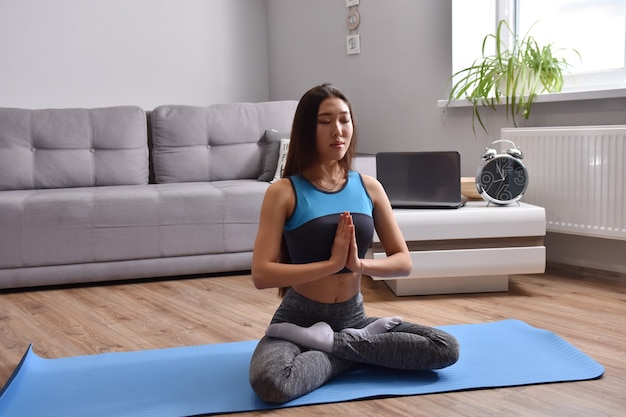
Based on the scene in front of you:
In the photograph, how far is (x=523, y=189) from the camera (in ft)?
10.9

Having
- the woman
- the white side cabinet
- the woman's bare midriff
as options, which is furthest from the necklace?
the white side cabinet

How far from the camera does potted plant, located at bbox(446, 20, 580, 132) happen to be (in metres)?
3.80

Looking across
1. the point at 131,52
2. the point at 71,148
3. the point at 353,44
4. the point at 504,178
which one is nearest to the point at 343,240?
the point at 504,178

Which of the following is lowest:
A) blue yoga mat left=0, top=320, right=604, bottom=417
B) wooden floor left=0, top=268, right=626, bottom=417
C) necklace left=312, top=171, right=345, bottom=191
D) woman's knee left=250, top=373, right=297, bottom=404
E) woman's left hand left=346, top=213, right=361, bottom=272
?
wooden floor left=0, top=268, right=626, bottom=417

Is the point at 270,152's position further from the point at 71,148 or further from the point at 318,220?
the point at 318,220

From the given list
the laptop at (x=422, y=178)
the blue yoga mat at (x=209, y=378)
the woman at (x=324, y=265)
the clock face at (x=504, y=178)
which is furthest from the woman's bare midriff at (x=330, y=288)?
the clock face at (x=504, y=178)

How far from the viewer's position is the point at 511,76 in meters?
3.82

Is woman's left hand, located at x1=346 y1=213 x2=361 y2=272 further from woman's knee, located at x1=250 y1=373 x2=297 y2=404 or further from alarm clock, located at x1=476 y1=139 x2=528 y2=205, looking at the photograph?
alarm clock, located at x1=476 y1=139 x2=528 y2=205

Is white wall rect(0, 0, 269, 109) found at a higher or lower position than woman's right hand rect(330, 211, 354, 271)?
higher

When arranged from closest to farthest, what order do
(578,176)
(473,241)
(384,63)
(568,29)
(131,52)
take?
(473,241)
(578,176)
(568,29)
(384,63)
(131,52)

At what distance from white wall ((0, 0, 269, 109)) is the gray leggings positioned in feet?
11.4

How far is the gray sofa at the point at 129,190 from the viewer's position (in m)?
3.69

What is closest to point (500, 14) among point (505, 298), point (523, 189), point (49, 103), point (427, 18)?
point (427, 18)

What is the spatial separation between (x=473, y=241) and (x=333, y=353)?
1.23 m
